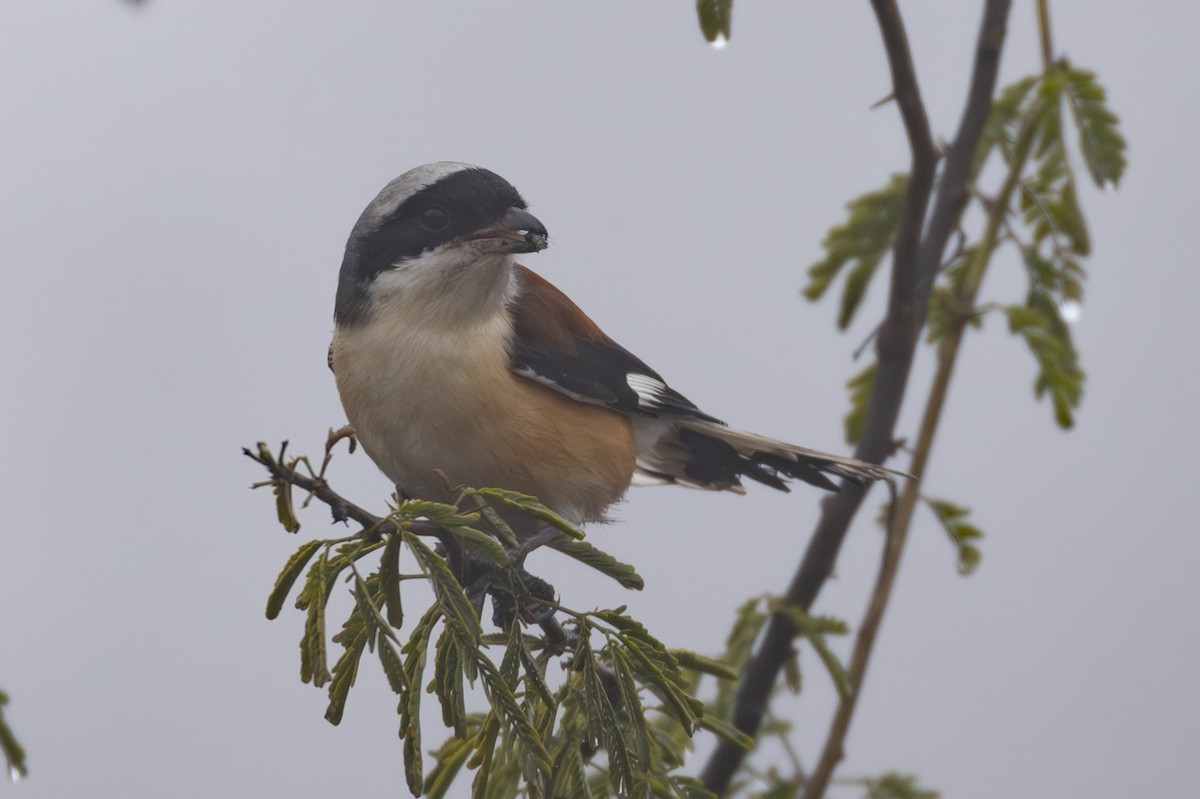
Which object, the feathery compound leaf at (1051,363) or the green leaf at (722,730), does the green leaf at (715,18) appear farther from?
the feathery compound leaf at (1051,363)

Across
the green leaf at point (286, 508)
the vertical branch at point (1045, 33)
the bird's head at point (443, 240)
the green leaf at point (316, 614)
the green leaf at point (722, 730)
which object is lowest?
the green leaf at point (722, 730)

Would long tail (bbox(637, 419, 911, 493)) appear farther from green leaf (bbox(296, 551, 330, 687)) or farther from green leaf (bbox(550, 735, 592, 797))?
green leaf (bbox(296, 551, 330, 687))

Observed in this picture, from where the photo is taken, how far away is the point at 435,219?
388 cm

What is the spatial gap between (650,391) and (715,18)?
1.73m

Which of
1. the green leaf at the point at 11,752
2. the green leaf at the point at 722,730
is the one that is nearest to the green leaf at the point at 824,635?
the green leaf at the point at 722,730

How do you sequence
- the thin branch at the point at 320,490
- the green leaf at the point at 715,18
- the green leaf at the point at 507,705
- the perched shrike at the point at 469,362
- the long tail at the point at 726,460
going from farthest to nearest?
the long tail at the point at 726,460, the perched shrike at the point at 469,362, the green leaf at the point at 715,18, the green leaf at the point at 507,705, the thin branch at the point at 320,490

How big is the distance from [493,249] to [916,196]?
131cm

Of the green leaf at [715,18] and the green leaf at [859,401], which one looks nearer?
the green leaf at [715,18]

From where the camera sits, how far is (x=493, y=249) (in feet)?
12.4

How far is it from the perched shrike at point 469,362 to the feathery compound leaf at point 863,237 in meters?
0.64

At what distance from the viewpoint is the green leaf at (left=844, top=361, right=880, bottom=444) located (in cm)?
479

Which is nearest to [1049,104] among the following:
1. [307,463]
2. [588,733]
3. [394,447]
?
[394,447]

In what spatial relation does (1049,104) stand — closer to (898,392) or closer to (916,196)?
(916,196)

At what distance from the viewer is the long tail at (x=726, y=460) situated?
4.45 metres
